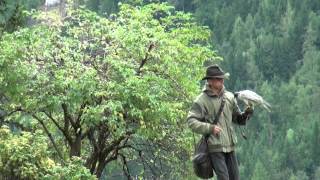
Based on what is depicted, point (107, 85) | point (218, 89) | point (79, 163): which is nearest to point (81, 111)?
point (107, 85)

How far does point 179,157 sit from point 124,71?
2.18 metres

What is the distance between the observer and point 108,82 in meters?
15.5

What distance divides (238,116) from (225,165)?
1.80ft

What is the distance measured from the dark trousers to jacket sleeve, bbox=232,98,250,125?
0.35 meters

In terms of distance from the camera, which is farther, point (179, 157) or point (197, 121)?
point (179, 157)

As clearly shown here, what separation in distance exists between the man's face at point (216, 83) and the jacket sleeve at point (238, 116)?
0.89ft

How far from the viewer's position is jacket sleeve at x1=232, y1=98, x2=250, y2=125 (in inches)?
336

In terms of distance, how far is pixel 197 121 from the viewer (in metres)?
8.22

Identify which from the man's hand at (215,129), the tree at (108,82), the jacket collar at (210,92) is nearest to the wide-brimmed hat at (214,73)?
the jacket collar at (210,92)

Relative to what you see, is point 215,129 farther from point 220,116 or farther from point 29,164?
point 29,164

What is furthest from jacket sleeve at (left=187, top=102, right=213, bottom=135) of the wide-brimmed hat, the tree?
the tree

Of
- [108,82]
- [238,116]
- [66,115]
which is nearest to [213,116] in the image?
[238,116]

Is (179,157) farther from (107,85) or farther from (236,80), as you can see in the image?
(236,80)

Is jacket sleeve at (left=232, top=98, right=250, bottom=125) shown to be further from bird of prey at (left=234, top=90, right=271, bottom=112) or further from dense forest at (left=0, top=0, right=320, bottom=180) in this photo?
dense forest at (left=0, top=0, right=320, bottom=180)
